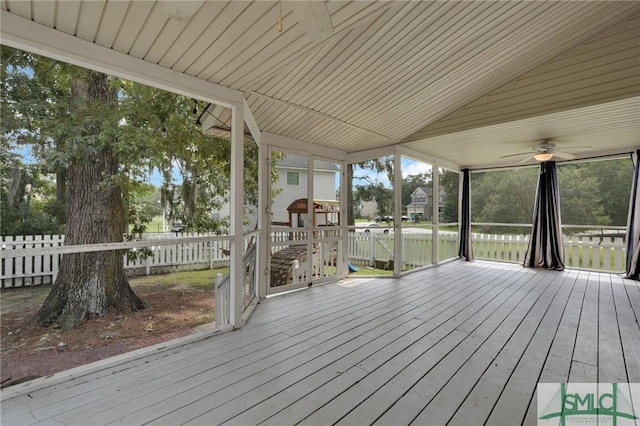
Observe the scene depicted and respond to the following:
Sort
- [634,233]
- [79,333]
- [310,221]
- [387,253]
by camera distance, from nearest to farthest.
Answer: [79,333], [310,221], [634,233], [387,253]

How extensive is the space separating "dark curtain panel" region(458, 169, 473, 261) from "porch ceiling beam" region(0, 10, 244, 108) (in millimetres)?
6397

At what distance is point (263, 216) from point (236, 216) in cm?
121

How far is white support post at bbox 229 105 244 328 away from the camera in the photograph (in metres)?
2.78

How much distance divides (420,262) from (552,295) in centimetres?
268

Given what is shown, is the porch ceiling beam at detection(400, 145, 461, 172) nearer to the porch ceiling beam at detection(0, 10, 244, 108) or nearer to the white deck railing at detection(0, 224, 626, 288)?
the white deck railing at detection(0, 224, 626, 288)

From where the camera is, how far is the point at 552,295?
4.02 meters

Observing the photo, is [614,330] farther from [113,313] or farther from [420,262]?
[113,313]

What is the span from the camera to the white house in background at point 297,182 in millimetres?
4531

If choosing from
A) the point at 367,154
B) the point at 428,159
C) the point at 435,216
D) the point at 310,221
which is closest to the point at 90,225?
the point at 310,221

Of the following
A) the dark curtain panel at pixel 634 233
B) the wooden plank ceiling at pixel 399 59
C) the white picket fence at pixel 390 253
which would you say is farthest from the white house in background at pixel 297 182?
the dark curtain panel at pixel 634 233

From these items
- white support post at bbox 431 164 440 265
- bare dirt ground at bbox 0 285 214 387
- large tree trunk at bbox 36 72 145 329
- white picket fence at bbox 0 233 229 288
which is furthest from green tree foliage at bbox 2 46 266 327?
white support post at bbox 431 164 440 265

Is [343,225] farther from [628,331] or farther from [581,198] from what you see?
[581,198]

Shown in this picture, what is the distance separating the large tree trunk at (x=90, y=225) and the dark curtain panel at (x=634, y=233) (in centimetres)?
830

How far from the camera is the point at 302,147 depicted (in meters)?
4.43
